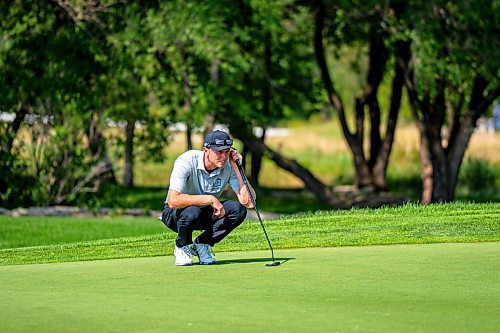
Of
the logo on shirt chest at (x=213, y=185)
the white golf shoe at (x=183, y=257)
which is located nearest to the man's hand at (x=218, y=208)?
the logo on shirt chest at (x=213, y=185)

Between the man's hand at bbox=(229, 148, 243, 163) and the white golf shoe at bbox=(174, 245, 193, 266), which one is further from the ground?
the man's hand at bbox=(229, 148, 243, 163)

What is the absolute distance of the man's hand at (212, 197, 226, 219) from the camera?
1066 cm

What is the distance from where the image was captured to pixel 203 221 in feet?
36.7

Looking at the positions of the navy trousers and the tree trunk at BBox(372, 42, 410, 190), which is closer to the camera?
the navy trousers

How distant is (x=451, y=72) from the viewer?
2588cm

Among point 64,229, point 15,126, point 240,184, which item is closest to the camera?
point 240,184

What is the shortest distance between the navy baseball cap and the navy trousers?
26.1 inches

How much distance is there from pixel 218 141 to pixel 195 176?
501mm

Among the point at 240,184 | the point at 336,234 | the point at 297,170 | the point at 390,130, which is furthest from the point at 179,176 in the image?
the point at 390,130

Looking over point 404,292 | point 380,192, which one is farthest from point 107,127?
point 404,292

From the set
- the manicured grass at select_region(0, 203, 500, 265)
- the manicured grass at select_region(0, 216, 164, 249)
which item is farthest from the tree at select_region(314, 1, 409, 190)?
the manicured grass at select_region(0, 203, 500, 265)

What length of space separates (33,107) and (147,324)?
18274 millimetres

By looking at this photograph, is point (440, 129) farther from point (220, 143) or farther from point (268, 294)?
point (268, 294)

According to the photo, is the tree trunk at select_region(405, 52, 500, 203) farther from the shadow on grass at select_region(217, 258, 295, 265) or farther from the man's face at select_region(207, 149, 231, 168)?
the man's face at select_region(207, 149, 231, 168)
